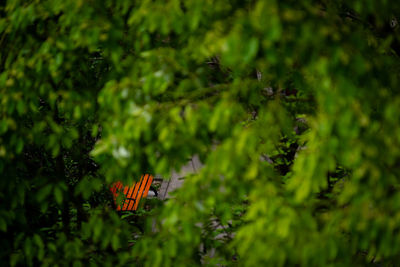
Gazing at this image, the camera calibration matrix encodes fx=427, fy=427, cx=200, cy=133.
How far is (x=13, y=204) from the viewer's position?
119 inches

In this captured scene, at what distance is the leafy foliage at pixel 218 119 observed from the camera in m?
2.07

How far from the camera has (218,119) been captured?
2.21 meters

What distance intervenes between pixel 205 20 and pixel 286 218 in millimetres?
1142

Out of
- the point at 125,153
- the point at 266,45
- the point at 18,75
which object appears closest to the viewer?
the point at 266,45

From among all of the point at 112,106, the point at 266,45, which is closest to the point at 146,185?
the point at 112,106

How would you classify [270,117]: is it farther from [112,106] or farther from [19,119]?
[19,119]

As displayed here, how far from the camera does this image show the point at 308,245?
7.13 ft

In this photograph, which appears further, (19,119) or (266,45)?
(19,119)

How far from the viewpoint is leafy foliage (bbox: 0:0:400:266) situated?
2.07 metres

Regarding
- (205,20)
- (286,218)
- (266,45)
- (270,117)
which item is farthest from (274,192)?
(205,20)

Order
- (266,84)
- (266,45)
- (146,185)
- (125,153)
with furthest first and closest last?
(146,185)
(266,84)
(125,153)
(266,45)

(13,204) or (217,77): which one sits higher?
(217,77)

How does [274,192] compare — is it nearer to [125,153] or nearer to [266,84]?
[125,153]

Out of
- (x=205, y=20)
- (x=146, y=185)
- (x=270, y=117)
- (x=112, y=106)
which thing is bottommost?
(x=146, y=185)
